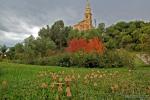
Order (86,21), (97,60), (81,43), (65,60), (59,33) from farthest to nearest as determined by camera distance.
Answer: (86,21)
(59,33)
(81,43)
(65,60)
(97,60)

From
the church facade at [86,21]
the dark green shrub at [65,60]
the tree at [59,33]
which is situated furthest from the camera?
the church facade at [86,21]

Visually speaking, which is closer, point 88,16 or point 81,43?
point 81,43

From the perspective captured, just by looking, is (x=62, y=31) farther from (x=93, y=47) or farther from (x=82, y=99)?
(x=82, y=99)

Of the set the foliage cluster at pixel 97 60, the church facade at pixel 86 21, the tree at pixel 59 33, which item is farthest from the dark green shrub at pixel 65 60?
the church facade at pixel 86 21

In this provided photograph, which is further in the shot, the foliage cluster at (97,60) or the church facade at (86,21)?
the church facade at (86,21)

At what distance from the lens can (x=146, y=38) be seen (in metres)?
37.9

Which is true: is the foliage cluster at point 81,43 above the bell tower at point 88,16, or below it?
below

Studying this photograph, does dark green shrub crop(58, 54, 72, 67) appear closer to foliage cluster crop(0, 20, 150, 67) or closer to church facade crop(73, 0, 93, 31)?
foliage cluster crop(0, 20, 150, 67)

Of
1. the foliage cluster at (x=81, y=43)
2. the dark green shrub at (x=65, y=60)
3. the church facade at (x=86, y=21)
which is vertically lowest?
the dark green shrub at (x=65, y=60)

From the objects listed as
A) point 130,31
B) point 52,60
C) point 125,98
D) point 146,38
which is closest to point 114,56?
point 52,60

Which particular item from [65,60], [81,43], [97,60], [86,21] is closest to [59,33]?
[81,43]

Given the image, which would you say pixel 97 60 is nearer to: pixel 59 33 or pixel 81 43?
pixel 81 43

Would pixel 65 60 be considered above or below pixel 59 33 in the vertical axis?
below

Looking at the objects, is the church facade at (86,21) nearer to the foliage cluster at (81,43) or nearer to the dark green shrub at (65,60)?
the foliage cluster at (81,43)
